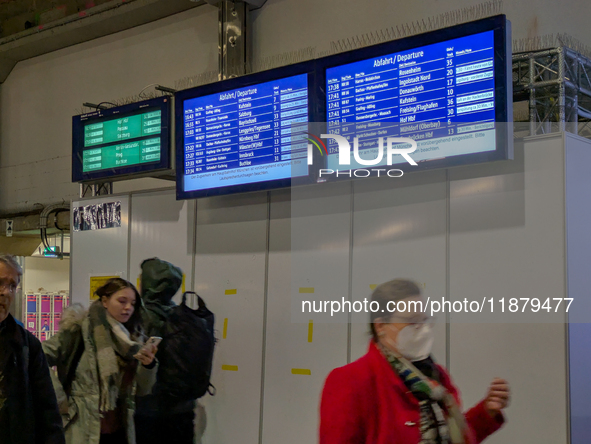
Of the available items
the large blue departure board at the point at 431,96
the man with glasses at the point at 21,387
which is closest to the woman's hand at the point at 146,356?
the large blue departure board at the point at 431,96

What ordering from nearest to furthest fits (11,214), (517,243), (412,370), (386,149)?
(412,370), (517,243), (386,149), (11,214)

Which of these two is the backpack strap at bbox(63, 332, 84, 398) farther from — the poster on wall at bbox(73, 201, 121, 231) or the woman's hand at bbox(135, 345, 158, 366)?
the poster on wall at bbox(73, 201, 121, 231)

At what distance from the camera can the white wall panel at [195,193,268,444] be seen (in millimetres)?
4695

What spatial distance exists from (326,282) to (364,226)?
455 millimetres

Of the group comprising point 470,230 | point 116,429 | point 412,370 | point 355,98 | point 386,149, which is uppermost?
point 355,98

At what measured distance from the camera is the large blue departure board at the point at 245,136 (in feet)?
14.5

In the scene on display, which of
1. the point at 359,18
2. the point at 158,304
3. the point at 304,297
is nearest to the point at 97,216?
the point at 158,304

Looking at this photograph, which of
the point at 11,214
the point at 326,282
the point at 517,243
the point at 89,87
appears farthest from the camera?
the point at 11,214

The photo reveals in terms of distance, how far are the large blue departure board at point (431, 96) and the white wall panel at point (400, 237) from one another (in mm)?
204

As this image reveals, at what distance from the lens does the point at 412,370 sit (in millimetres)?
2453

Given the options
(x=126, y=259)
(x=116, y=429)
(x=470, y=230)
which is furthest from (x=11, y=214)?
(x=470, y=230)

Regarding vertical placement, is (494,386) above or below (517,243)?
below

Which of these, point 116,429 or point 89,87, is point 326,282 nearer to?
point 116,429

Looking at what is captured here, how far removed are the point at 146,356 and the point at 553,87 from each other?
3.24 meters
